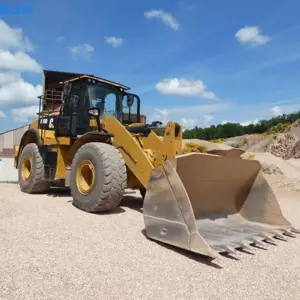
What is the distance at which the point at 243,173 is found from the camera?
5.97m

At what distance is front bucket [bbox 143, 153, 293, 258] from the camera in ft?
14.6

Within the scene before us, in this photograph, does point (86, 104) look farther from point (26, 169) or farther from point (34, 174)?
point (26, 169)

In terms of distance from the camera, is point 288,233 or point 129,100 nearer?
point 288,233

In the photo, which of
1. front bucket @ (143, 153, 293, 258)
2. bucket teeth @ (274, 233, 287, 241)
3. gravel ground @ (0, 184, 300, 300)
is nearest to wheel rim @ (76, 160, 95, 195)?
gravel ground @ (0, 184, 300, 300)

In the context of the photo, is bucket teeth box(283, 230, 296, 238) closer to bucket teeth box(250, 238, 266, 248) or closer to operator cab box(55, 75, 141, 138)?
bucket teeth box(250, 238, 266, 248)

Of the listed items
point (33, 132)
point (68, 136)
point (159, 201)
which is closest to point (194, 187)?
point (159, 201)

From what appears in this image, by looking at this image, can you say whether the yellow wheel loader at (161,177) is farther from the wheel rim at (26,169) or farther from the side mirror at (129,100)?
the wheel rim at (26,169)

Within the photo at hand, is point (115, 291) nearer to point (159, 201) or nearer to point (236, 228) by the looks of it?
point (159, 201)

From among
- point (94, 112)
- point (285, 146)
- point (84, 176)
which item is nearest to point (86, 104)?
point (94, 112)

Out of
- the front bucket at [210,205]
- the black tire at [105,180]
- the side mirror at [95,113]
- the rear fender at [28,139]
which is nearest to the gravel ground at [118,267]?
the front bucket at [210,205]

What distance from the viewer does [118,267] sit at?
386 cm

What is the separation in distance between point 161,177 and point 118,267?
132cm

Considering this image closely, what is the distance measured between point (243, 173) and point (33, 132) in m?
5.26

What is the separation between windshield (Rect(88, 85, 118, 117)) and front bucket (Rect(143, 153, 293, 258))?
2.76 meters
